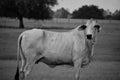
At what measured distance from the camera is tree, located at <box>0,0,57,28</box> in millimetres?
21656

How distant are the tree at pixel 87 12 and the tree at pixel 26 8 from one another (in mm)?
10660

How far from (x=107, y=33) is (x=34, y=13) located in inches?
439

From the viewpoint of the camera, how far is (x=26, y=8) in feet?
76.0

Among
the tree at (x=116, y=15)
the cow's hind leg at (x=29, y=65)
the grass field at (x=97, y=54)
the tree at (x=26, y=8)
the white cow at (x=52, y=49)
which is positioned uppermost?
the tree at (x=26, y=8)

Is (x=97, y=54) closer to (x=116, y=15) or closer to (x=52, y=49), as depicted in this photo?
(x=116, y=15)

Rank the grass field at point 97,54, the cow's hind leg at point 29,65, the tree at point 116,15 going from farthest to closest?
1. the tree at point 116,15
2. the grass field at point 97,54
3. the cow's hind leg at point 29,65

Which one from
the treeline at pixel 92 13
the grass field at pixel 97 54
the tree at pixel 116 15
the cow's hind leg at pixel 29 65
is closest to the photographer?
the cow's hind leg at pixel 29 65

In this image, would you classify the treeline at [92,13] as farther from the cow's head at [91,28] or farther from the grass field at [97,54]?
the cow's head at [91,28]

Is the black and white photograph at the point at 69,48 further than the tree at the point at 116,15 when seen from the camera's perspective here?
No

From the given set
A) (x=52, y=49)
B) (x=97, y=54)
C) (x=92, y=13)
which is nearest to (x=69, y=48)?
(x=52, y=49)

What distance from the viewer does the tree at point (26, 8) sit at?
853 inches

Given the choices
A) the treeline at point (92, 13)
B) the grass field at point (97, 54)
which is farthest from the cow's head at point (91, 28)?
the treeline at point (92, 13)

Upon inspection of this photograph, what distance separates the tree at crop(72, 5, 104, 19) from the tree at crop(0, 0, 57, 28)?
10.7m

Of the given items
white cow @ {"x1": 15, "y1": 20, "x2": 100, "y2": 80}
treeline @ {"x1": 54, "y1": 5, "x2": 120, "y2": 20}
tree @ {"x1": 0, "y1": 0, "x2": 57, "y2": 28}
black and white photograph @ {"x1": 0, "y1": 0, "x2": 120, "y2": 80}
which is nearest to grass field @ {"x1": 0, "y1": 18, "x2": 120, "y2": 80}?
black and white photograph @ {"x1": 0, "y1": 0, "x2": 120, "y2": 80}
